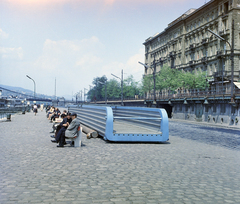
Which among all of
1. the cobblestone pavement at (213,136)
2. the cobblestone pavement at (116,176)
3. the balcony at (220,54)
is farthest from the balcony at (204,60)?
the cobblestone pavement at (116,176)

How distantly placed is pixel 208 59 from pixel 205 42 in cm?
350

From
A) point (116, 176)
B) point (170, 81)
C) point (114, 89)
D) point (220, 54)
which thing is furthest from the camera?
point (114, 89)

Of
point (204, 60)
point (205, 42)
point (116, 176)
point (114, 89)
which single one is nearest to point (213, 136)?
point (116, 176)

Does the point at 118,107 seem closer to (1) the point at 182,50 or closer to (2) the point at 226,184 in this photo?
(2) the point at 226,184

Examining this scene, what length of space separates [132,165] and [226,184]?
8.76 feet

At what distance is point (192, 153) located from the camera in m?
11.2

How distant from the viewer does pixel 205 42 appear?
63625 millimetres

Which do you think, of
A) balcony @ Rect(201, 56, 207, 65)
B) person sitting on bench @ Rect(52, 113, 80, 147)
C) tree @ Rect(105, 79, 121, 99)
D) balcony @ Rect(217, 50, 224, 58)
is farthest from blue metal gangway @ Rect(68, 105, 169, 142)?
tree @ Rect(105, 79, 121, 99)

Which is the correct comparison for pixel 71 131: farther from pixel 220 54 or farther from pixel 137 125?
pixel 220 54

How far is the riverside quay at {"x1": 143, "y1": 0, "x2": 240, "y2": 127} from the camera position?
45.5 m

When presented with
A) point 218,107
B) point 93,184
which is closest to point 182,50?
point 218,107

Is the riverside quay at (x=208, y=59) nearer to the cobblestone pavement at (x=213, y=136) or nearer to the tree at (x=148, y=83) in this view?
the tree at (x=148, y=83)

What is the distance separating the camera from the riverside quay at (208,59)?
45.5 meters

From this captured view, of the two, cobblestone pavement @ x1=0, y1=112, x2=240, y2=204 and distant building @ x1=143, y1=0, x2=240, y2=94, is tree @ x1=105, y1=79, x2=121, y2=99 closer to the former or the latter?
distant building @ x1=143, y1=0, x2=240, y2=94
